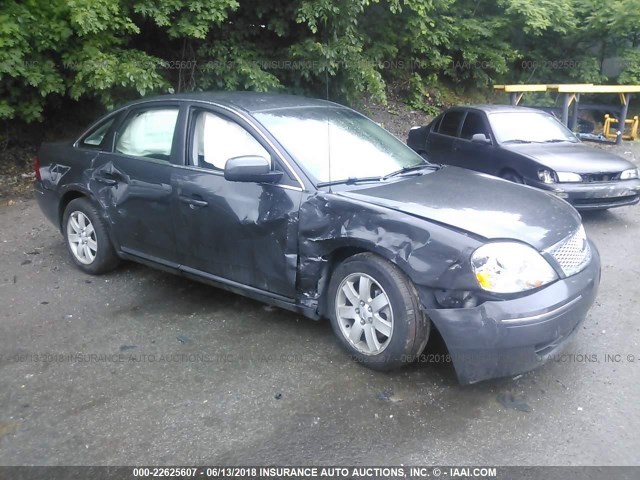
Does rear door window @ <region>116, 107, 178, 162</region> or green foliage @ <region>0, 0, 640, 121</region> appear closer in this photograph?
rear door window @ <region>116, 107, 178, 162</region>

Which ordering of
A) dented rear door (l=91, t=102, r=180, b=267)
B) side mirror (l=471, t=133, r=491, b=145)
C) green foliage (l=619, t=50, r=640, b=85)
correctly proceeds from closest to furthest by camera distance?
dented rear door (l=91, t=102, r=180, b=267), side mirror (l=471, t=133, r=491, b=145), green foliage (l=619, t=50, r=640, b=85)

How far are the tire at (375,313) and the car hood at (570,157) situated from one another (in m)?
4.42

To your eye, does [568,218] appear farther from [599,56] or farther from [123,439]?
[599,56]

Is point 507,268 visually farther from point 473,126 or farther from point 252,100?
point 473,126

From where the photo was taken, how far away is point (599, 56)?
18.3 metres

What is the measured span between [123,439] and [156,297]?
6.39 ft

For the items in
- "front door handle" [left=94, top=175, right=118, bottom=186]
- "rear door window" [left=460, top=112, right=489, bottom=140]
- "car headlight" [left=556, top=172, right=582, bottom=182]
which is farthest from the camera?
"rear door window" [left=460, top=112, right=489, bottom=140]

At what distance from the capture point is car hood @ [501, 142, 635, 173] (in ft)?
23.2

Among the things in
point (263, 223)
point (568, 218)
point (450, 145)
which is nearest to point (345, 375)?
point (263, 223)

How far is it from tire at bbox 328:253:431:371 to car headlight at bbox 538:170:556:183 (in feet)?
14.2

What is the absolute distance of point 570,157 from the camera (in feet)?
24.2

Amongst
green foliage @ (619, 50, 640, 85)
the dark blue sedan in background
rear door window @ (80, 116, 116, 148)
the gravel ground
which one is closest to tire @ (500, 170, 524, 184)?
the dark blue sedan in background

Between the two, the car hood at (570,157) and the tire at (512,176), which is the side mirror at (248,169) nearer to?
the car hood at (570,157)

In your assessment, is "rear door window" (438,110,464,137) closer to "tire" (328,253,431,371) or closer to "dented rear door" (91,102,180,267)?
"dented rear door" (91,102,180,267)
